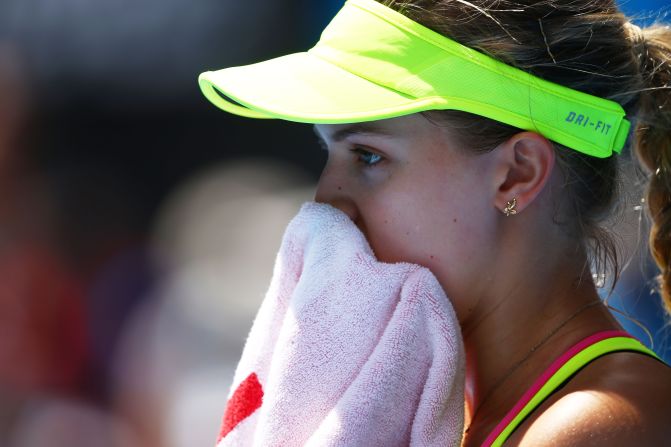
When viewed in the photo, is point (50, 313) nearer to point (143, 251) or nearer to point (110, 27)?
point (143, 251)

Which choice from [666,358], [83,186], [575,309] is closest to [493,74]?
[575,309]

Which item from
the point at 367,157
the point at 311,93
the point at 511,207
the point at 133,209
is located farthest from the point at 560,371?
the point at 133,209

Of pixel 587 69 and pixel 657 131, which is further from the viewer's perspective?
pixel 657 131

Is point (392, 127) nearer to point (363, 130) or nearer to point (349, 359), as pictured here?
point (363, 130)

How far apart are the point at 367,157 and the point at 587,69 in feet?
1.29

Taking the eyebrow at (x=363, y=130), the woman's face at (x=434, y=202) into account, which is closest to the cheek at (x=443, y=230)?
the woman's face at (x=434, y=202)

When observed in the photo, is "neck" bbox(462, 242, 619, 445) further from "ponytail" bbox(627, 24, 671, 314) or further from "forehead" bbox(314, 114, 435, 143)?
"forehead" bbox(314, 114, 435, 143)

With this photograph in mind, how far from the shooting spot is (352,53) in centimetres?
159

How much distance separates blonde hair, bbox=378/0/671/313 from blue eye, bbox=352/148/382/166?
12cm

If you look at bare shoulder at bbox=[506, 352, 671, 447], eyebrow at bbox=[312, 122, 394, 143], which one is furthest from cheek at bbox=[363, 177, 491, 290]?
bare shoulder at bbox=[506, 352, 671, 447]

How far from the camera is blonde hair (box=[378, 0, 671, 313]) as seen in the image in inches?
59.5

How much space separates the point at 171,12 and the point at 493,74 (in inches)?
142

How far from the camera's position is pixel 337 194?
163cm

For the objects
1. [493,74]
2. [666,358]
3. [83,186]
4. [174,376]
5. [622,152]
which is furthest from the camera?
[83,186]
